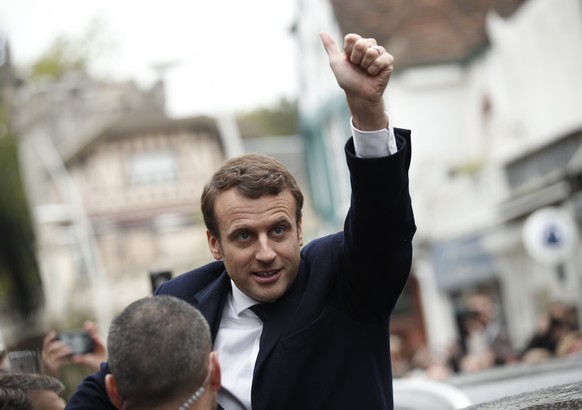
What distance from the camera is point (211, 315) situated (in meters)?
3.53

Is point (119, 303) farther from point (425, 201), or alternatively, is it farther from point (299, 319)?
point (299, 319)

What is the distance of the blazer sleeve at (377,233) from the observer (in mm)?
3221

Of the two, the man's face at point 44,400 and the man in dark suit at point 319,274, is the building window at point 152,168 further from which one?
the man in dark suit at point 319,274

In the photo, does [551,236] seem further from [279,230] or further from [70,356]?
[279,230]

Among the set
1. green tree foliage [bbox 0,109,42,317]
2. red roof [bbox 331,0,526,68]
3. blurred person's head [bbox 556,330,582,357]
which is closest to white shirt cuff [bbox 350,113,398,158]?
blurred person's head [bbox 556,330,582,357]

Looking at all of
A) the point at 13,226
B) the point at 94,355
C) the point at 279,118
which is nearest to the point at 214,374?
the point at 94,355

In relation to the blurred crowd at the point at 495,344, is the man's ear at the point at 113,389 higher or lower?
higher

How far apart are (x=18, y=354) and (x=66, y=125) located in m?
58.5

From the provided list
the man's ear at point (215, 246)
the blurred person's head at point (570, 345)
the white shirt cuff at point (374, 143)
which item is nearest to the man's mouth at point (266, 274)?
the man's ear at point (215, 246)

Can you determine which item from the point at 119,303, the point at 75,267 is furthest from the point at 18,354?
the point at 75,267

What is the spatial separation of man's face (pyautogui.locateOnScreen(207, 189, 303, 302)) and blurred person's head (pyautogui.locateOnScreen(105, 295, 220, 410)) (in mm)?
538

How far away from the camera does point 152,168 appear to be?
53.0 m

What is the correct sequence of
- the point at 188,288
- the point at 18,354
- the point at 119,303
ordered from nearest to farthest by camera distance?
the point at 188,288 → the point at 18,354 → the point at 119,303

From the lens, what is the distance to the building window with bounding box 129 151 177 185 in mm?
52844
